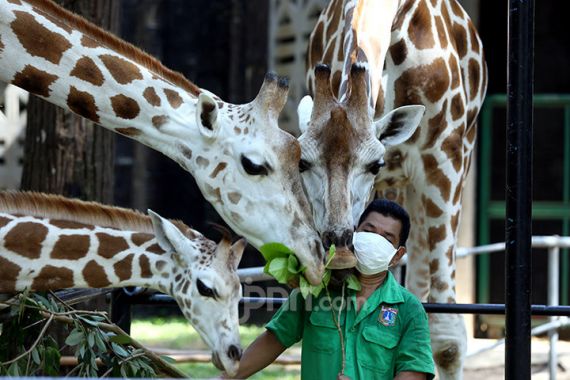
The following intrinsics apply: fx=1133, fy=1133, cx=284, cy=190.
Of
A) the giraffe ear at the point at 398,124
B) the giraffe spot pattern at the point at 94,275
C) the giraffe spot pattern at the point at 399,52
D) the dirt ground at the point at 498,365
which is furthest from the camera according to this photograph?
the dirt ground at the point at 498,365

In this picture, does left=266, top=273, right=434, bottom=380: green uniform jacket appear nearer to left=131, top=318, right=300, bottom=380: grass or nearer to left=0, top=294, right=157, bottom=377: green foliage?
left=0, top=294, right=157, bottom=377: green foliage

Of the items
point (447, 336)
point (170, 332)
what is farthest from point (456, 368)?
point (170, 332)

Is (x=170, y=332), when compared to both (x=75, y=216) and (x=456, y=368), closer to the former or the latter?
(x=456, y=368)

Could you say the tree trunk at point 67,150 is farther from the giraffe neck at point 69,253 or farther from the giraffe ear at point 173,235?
the giraffe ear at point 173,235

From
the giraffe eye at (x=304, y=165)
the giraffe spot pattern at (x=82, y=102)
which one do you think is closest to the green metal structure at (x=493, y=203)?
the giraffe eye at (x=304, y=165)

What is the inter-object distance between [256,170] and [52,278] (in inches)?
30.5

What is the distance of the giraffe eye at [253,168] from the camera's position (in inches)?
148

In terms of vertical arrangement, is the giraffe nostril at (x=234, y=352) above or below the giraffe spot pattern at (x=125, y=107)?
below

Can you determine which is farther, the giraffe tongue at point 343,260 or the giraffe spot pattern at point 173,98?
the giraffe spot pattern at point 173,98

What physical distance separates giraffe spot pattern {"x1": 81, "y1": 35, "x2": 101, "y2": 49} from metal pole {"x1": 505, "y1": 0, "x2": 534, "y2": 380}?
1.69 m

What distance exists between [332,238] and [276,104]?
0.50 metres

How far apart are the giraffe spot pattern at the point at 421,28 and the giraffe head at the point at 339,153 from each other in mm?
1219

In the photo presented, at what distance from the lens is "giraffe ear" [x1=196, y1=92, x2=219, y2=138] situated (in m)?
3.79

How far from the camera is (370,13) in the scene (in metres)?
5.10
